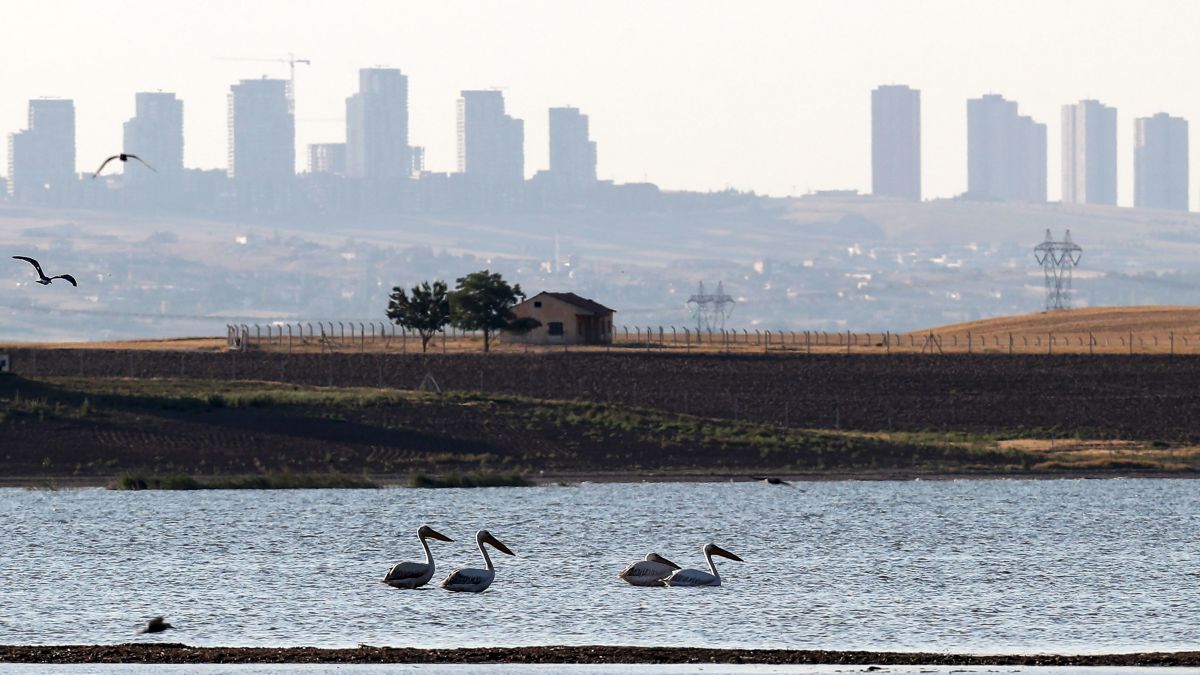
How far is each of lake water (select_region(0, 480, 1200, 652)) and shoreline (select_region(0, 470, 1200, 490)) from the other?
1.98 meters

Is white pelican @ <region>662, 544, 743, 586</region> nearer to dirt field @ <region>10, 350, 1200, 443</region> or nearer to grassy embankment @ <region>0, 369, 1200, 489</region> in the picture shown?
grassy embankment @ <region>0, 369, 1200, 489</region>

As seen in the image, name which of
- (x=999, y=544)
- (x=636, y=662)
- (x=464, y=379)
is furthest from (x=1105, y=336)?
(x=636, y=662)

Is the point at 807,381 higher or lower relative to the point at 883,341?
lower

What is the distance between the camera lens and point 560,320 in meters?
137

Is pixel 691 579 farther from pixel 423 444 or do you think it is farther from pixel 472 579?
pixel 423 444

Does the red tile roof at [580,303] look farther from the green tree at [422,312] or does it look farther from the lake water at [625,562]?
the lake water at [625,562]

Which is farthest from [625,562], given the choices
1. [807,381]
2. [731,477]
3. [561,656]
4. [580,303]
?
[580,303]

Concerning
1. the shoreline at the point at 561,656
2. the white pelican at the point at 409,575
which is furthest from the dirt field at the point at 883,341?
the shoreline at the point at 561,656

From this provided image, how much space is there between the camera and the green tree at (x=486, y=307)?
13100 centimetres

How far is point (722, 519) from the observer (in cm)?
6431

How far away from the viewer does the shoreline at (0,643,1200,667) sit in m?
31.5

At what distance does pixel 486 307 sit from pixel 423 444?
46861 millimetres

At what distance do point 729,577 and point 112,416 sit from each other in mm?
47197

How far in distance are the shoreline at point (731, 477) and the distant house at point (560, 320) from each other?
55087 mm
